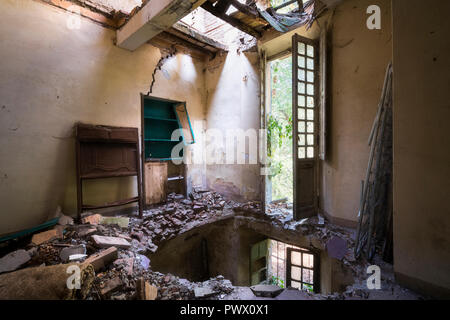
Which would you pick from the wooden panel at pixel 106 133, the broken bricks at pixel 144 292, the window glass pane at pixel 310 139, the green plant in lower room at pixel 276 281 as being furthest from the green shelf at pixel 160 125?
the green plant in lower room at pixel 276 281

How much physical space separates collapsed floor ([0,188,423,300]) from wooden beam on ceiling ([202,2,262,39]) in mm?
3318

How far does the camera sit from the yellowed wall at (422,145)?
1546mm

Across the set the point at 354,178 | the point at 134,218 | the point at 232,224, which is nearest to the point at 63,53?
the point at 134,218

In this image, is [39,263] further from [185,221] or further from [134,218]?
[185,221]

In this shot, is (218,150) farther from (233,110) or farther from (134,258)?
(134,258)

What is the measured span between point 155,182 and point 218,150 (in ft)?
5.13

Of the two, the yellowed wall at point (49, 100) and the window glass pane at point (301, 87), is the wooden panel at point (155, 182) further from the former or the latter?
the window glass pane at point (301, 87)

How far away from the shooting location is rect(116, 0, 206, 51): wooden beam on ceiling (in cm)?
251

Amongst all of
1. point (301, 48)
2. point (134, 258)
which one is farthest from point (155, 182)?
point (301, 48)

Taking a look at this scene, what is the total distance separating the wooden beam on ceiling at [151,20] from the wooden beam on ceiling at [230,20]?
0.65 meters

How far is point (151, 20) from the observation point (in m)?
2.74

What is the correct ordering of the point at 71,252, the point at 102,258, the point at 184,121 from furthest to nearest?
the point at 184,121, the point at 71,252, the point at 102,258

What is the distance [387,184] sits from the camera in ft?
7.38

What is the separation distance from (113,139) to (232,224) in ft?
8.65
